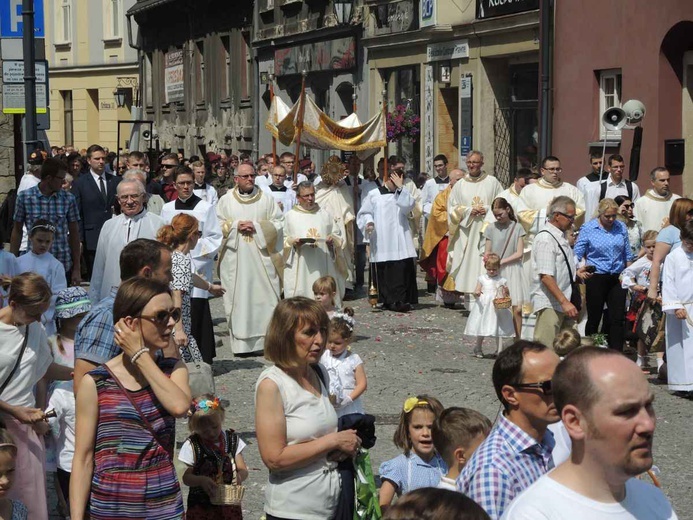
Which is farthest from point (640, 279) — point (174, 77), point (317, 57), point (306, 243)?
point (174, 77)

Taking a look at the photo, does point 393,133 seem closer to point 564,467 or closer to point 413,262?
point 413,262

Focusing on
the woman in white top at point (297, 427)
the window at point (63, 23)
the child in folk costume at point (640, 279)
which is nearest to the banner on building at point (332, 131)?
the child in folk costume at point (640, 279)

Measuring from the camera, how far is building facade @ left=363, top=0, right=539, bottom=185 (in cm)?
2384

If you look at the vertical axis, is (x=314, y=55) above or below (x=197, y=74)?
below

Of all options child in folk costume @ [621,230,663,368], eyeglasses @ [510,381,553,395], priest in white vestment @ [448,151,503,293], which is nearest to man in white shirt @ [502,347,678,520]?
eyeglasses @ [510,381,553,395]

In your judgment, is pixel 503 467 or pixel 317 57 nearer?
pixel 503 467

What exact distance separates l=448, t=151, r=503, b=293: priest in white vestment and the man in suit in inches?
170

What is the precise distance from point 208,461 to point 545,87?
16.6 metres

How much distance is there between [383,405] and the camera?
36.2 feet

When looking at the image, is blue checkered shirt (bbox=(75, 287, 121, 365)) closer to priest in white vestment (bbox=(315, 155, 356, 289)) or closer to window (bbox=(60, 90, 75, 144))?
priest in white vestment (bbox=(315, 155, 356, 289))

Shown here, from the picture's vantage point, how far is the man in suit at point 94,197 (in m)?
16.8

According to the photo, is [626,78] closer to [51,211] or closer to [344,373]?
[51,211]

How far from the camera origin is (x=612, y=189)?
16.4 metres

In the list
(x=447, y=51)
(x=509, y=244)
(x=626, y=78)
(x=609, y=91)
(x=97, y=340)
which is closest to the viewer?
(x=97, y=340)
